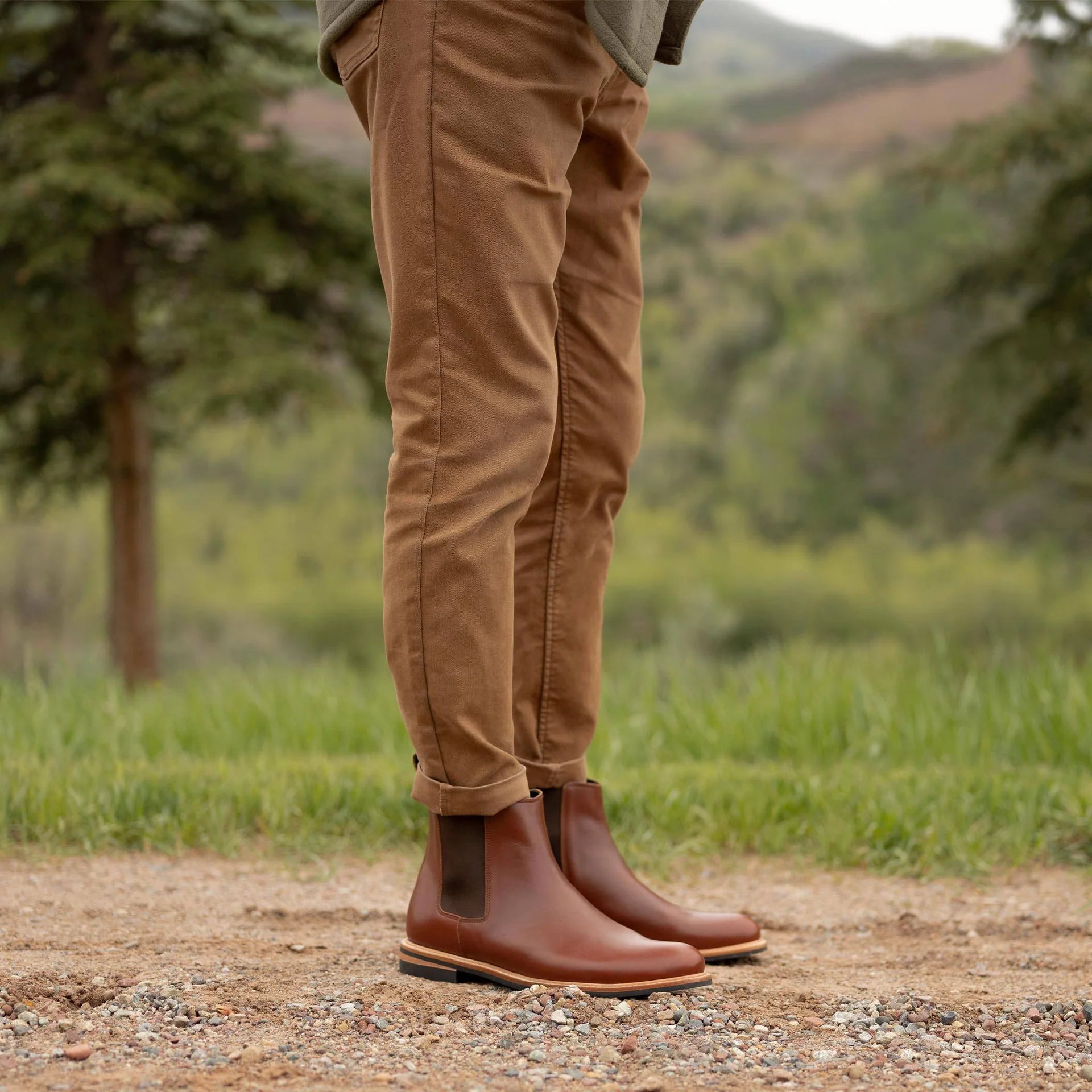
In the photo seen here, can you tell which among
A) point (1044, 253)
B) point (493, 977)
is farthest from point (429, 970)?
point (1044, 253)

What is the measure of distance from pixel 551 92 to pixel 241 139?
5521 millimetres

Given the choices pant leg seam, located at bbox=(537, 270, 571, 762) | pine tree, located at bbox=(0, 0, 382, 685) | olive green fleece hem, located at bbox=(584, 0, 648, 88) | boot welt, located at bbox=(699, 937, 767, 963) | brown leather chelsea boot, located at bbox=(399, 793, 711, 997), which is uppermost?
pine tree, located at bbox=(0, 0, 382, 685)

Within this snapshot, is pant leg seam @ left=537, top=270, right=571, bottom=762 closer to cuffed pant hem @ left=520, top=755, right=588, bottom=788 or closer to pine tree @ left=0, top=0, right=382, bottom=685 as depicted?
cuffed pant hem @ left=520, top=755, right=588, bottom=788

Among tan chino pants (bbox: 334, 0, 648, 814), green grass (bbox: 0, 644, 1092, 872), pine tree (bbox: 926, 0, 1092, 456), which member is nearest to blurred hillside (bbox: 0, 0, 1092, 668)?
pine tree (bbox: 926, 0, 1092, 456)

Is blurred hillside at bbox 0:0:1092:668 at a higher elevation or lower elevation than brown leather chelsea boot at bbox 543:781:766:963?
higher

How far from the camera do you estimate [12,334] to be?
5.91 metres

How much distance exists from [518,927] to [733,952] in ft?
1.21

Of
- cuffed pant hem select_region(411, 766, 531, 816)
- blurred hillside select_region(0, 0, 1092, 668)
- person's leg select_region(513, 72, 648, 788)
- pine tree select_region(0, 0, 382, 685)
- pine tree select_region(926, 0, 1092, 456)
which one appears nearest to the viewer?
cuffed pant hem select_region(411, 766, 531, 816)

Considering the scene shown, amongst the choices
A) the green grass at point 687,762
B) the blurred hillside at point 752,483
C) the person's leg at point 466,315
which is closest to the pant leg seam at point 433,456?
the person's leg at point 466,315

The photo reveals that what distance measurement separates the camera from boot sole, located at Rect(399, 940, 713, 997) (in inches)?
53.9

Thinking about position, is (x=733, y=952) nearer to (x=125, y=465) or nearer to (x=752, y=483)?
(x=125, y=465)

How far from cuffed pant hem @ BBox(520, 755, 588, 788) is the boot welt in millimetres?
293

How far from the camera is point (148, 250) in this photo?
6.84 metres

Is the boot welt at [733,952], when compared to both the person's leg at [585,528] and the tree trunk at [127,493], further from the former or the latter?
the tree trunk at [127,493]
